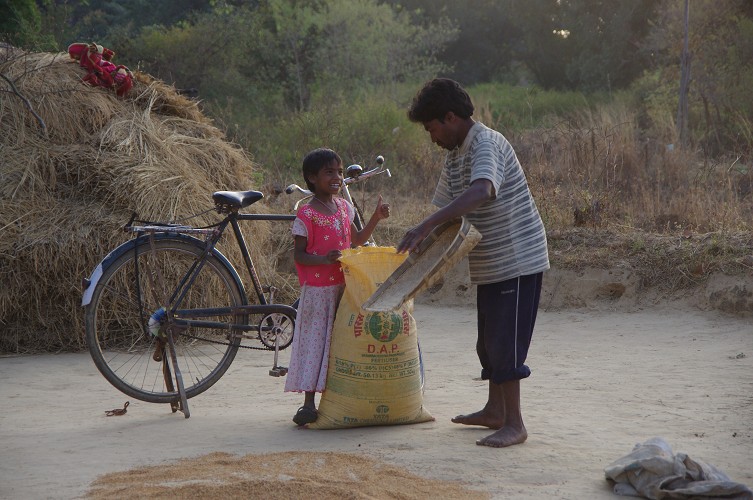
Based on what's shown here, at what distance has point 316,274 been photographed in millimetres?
4375

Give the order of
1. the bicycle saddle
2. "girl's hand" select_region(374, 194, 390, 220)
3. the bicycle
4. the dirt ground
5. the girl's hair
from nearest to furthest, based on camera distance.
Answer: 1. the dirt ground
2. "girl's hand" select_region(374, 194, 390, 220)
3. the girl's hair
4. the bicycle
5. the bicycle saddle

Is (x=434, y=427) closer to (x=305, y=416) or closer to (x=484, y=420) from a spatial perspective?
(x=484, y=420)

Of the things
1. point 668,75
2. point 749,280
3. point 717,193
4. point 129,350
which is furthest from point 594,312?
point 668,75

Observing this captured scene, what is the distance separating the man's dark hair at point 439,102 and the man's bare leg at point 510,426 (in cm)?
117

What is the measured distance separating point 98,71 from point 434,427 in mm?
4490

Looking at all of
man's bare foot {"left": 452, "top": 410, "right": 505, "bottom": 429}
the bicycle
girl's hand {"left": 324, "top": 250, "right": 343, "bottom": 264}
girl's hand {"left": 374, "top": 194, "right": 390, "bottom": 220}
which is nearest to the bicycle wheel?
the bicycle

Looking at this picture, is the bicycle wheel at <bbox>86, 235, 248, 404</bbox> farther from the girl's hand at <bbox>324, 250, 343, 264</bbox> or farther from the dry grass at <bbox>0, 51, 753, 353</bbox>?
the girl's hand at <bbox>324, 250, 343, 264</bbox>

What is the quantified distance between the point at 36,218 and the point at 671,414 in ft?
14.6

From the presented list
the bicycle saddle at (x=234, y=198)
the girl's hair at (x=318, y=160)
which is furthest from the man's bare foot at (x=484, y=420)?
the bicycle saddle at (x=234, y=198)

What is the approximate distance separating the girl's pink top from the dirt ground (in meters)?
0.71

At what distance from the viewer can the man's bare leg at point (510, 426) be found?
3.88 m

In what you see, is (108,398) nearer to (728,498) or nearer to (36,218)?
(36,218)

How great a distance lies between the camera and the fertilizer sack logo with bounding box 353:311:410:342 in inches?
167

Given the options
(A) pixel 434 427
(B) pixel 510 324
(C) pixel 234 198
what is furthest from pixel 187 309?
(B) pixel 510 324
